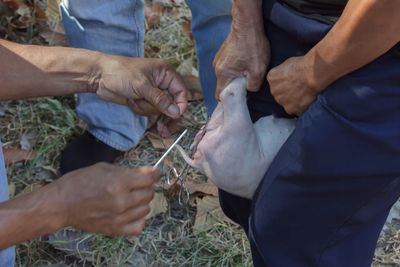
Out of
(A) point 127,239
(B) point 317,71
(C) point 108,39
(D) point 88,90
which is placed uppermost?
(B) point 317,71

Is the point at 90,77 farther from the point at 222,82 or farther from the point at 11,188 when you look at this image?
the point at 11,188

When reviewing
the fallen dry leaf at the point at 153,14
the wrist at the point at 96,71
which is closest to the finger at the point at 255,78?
the wrist at the point at 96,71

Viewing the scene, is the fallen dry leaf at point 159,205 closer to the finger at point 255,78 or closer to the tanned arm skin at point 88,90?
the tanned arm skin at point 88,90

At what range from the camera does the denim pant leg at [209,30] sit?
6.79 feet

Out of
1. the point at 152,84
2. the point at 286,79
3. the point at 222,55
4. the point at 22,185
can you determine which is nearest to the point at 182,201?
the point at 22,185

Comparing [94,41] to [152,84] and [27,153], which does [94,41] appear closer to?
[27,153]

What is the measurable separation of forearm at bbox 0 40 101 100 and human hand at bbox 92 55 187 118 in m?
0.03

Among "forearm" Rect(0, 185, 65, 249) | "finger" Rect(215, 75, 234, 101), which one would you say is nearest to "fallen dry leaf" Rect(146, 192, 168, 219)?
"finger" Rect(215, 75, 234, 101)

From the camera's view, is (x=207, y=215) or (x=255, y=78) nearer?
(x=255, y=78)

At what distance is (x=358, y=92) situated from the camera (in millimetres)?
1194

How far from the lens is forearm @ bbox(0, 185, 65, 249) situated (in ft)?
4.23

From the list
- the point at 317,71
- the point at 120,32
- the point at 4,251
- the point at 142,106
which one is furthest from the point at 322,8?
the point at 120,32

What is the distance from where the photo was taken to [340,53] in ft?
3.83

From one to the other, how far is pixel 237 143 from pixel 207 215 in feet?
2.79
